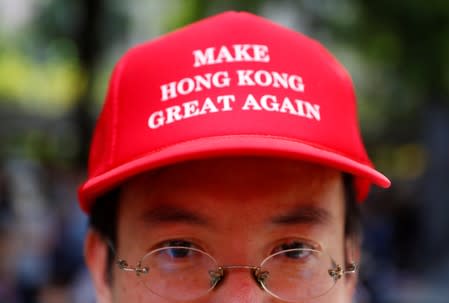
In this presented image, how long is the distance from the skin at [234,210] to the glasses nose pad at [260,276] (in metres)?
0.01

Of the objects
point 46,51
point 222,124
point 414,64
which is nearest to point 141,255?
point 222,124

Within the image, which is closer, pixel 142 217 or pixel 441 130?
pixel 142 217

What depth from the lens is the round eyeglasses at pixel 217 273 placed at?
1887 millimetres

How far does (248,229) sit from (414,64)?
929 centimetres

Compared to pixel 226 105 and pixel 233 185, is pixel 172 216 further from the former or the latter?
pixel 226 105

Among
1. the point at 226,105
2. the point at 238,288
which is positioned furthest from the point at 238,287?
the point at 226,105

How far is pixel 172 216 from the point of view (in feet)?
6.23

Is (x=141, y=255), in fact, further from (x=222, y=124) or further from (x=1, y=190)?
(x=1, y=190)

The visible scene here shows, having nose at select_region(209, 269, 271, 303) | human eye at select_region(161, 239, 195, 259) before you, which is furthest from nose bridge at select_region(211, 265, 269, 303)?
human eye at select_region(161, 239, 195, 259)

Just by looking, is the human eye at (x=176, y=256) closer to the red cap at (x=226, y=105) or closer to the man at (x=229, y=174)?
the man at (x=229, y=174)

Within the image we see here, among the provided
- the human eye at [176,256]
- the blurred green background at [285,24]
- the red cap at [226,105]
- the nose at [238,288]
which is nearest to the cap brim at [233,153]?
the red cap at [226,105]

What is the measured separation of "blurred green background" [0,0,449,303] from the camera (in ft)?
20.2

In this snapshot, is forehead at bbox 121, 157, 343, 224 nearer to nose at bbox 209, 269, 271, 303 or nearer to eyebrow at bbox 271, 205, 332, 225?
eyebrow at bbox 271, 205, 332, 225

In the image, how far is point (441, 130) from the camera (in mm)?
12469
